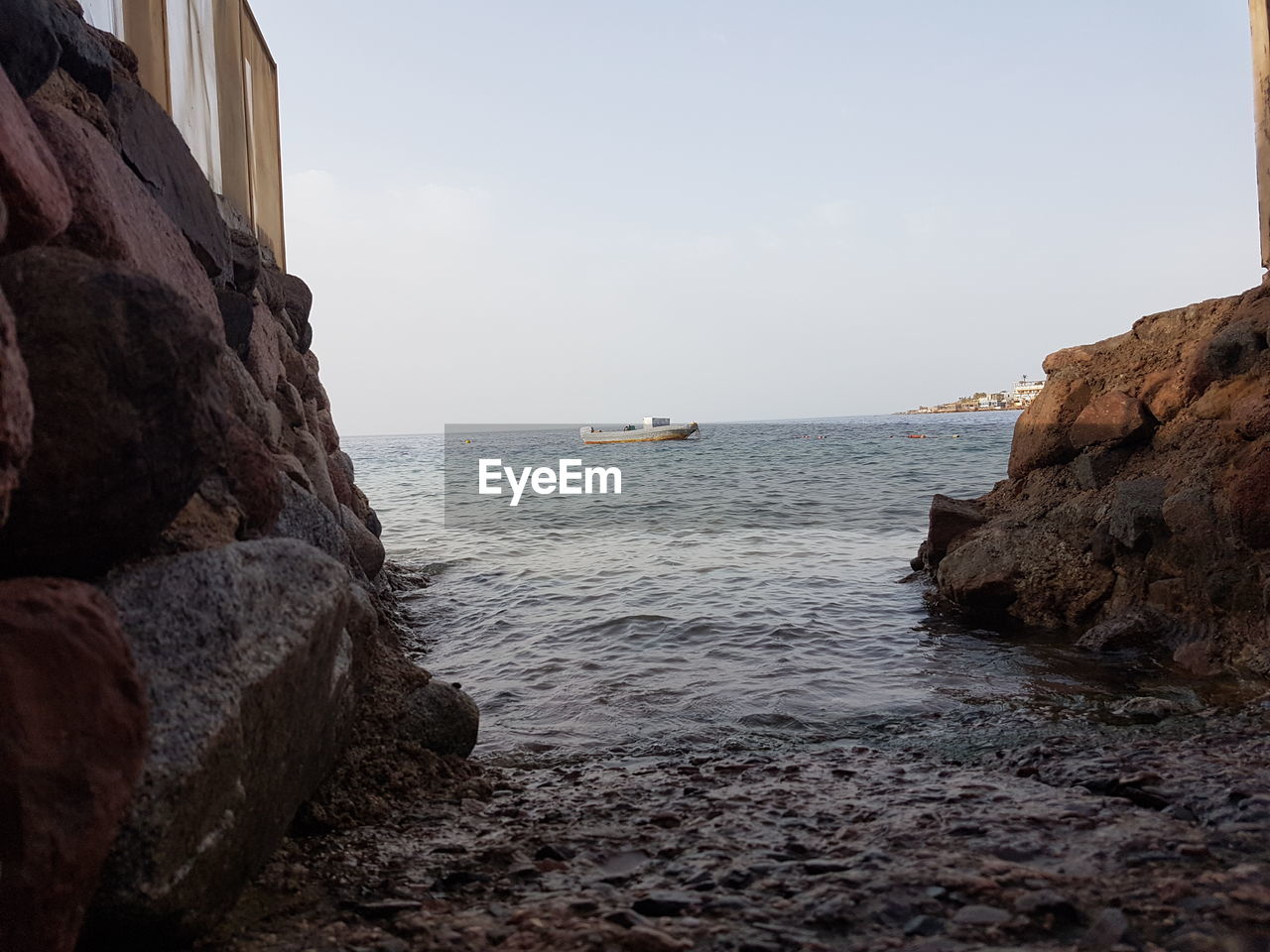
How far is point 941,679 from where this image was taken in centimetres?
515

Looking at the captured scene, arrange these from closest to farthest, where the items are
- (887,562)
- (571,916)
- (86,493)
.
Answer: (86,493)
(571,916)
(887,562)

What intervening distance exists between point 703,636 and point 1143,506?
3141mm

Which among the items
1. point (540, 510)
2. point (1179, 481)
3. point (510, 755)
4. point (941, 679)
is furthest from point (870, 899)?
point (540, 510)

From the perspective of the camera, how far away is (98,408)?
6.79 feet

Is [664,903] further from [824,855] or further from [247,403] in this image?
[247,403]

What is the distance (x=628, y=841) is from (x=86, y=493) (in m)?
1.99

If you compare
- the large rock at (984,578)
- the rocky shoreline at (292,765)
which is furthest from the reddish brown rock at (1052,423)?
the rocky shoreline at (292,765)

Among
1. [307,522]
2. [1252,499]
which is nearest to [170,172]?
[307,522]

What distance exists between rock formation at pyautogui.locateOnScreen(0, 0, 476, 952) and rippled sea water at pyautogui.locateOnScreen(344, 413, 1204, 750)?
6.77ft

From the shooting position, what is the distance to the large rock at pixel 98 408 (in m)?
1.99

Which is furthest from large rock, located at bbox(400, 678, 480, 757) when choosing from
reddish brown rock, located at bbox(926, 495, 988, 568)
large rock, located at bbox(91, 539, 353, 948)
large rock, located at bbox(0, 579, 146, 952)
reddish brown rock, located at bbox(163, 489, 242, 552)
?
reddish brown rock, located at bbox(926, 495, 988, 568)

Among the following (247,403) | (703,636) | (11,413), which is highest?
(247,403)

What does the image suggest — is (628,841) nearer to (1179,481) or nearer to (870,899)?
(870,899)

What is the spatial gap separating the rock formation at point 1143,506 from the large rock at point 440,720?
402 cm
